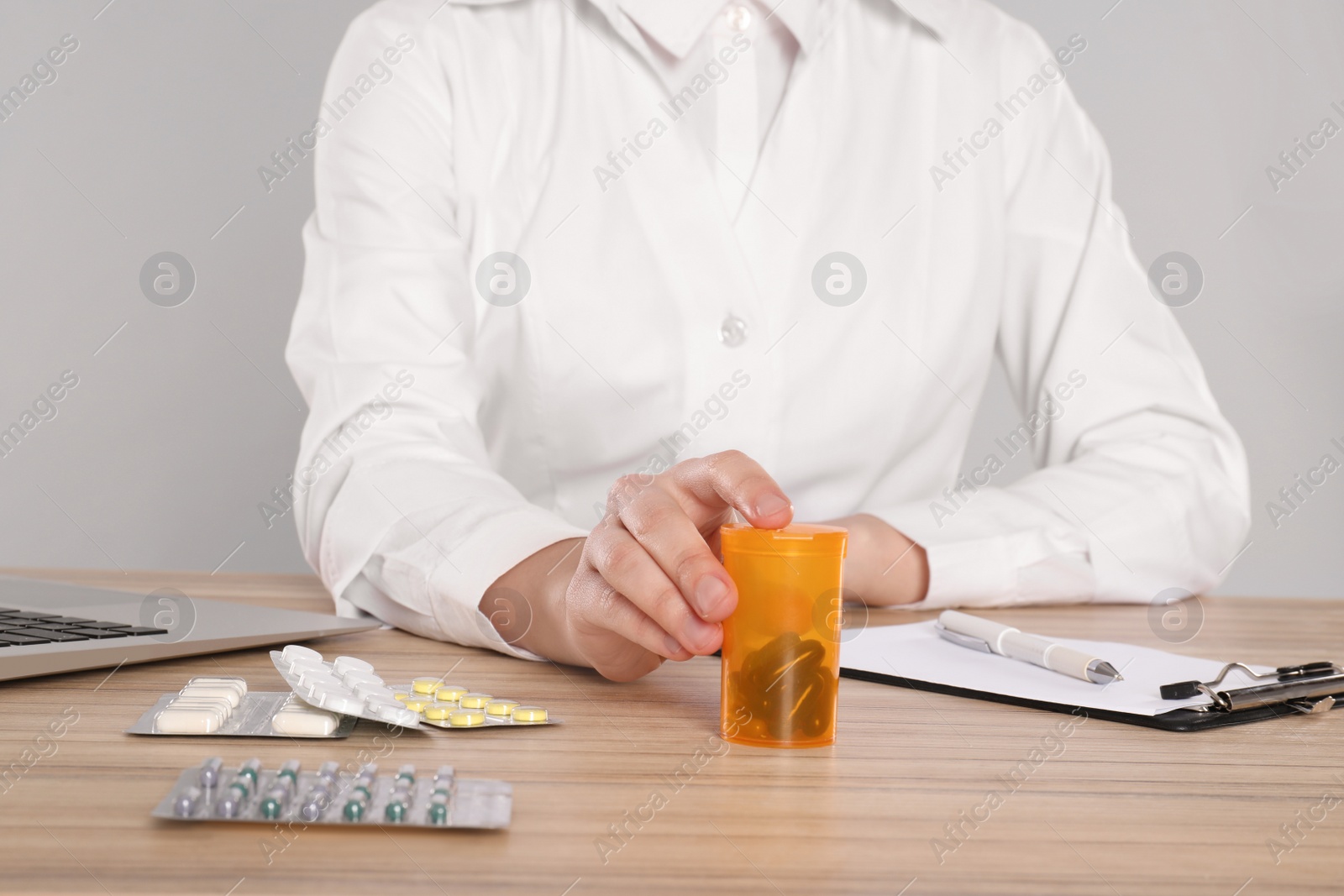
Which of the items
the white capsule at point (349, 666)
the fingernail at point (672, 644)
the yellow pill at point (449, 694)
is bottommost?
the yellow pill at point (449, 694)

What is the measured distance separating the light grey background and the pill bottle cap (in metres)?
2.22

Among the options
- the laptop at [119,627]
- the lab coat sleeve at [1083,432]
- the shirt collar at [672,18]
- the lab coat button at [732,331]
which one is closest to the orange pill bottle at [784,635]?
the laptop at [119,627]

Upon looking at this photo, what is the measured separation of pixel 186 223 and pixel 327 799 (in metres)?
2.42

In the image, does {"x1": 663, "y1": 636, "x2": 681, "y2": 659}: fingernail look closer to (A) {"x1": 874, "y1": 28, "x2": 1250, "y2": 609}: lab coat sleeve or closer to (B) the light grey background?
(A) {"x1": 874, "y1": 28, "x2": 1250, "y2": 609}: lab coat sleeve

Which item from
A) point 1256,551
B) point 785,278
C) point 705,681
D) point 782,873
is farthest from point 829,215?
point 1256,551

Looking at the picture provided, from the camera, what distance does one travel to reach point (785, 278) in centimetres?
144

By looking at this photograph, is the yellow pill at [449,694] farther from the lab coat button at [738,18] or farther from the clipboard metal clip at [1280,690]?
the lab coat button at [738,18]

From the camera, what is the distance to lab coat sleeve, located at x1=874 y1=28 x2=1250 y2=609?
1206mm

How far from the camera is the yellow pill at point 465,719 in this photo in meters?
0.65

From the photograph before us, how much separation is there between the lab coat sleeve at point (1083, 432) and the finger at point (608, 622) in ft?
1.62

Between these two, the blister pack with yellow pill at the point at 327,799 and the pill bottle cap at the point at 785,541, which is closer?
the blister pack with yellow pill at the point at 327,799

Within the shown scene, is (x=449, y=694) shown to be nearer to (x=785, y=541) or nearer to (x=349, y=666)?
(x=349, y=666)

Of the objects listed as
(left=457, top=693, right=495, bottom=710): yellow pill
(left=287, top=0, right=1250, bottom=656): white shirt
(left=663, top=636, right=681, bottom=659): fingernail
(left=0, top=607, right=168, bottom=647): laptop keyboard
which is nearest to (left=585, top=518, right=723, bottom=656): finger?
(left=663, top=636, right=681, bottom=659): fingernail

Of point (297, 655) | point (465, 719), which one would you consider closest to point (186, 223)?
point (297, 655)
